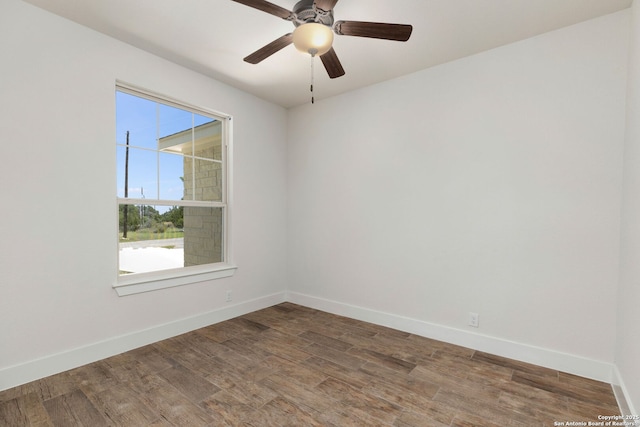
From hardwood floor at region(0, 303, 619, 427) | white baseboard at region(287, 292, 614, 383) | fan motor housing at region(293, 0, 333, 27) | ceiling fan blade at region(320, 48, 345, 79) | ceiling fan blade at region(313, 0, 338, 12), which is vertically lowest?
hardwood floor at region(0, 303, 619, 427)

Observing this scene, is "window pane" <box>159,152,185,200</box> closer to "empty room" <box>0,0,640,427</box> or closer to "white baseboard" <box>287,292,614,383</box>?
"empty room" <box>0,0,640,427</box>

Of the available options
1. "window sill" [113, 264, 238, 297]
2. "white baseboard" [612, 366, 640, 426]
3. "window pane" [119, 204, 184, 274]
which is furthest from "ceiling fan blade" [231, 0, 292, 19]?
"white baseboard" [612, 366, 640, 426]

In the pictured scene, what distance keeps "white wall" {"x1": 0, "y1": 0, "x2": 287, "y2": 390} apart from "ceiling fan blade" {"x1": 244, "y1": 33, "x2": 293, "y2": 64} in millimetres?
1215

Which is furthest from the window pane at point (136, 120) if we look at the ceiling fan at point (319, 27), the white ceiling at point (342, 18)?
the ceiling fan at point (319, 27)

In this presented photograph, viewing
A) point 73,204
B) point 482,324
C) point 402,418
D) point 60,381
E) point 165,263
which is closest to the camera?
point 402,418

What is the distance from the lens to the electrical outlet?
272cm

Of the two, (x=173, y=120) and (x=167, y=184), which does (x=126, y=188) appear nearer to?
(x=167, y=184)

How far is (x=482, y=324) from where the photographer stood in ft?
8.86

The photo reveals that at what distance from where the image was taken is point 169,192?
3.09m

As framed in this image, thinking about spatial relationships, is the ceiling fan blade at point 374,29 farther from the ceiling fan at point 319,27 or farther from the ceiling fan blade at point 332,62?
the ceiling fan blade at point 332,62

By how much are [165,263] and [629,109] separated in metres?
4.02

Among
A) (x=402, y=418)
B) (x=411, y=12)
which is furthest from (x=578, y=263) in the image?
(x=411, y=12)

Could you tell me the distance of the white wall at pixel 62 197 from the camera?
209 cm

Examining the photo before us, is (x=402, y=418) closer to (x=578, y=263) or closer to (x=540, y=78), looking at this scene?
(x=578, y=263)
